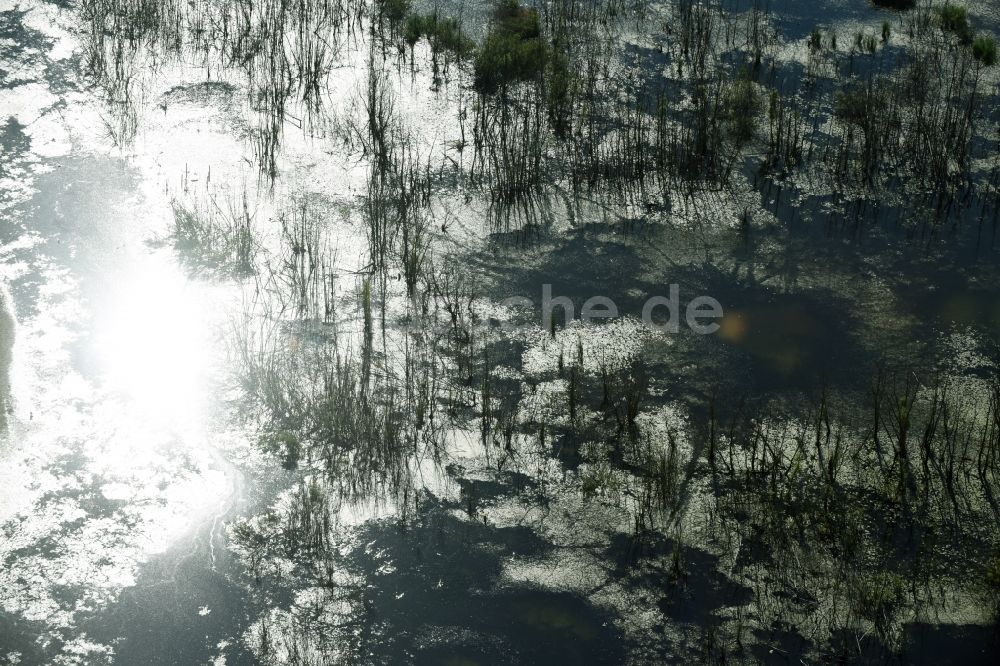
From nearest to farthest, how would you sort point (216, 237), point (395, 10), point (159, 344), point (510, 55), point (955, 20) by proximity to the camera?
point (159, 344)
point (216, 237)
point (510, 55)
point (395, 10)
point (955, 20)

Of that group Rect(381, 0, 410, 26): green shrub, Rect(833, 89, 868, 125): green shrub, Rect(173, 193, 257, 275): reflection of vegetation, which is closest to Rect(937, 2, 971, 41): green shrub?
Rect(833, 89, 868, 125): green shrub

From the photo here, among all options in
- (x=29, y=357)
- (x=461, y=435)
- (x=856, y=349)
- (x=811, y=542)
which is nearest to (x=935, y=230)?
(x=856, y=349)

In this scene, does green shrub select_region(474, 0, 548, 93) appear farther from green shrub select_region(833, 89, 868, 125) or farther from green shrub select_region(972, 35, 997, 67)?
green shrub select_region(972, 35, 997, 67)

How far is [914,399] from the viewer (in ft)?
14.2

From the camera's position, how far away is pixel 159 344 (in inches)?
183

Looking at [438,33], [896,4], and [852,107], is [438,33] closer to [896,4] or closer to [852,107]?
[852,107]

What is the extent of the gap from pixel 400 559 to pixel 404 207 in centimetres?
238

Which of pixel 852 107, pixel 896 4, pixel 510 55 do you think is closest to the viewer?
pixel 852 107

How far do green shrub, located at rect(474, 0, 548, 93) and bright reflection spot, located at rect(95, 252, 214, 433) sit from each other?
2625 mm

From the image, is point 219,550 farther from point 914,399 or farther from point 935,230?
point 935,230

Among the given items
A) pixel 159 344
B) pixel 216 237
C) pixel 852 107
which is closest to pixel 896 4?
pixel 852 107

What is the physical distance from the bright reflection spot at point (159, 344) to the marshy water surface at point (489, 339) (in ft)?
0.06

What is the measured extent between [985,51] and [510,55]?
313 cm

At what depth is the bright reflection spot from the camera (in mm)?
4336
